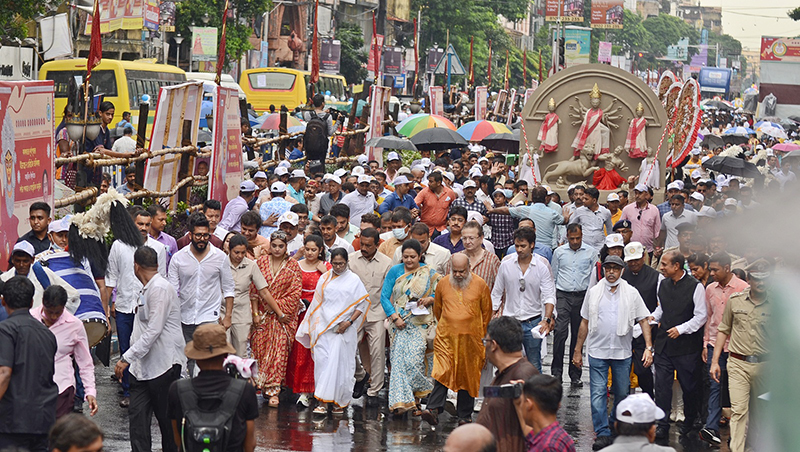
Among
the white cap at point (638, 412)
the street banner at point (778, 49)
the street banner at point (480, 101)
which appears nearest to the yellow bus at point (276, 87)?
the street banner at point (480, 101)

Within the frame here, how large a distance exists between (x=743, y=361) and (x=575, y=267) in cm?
279

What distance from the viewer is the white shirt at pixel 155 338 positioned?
294 inches

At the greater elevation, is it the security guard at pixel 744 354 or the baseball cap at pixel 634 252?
the baseball cap at pixel 634 252

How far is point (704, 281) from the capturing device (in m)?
9.97

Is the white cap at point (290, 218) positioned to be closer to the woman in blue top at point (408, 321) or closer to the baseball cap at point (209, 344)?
the woman in blue top at point (408, 321)

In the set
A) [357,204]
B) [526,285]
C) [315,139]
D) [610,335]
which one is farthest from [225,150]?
[610,335]

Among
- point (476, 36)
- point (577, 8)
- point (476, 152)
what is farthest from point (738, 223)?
point (476, 36)

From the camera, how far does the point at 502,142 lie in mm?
25125

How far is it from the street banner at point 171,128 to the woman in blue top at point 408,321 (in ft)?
14.6

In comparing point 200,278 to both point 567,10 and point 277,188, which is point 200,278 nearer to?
point 277,188

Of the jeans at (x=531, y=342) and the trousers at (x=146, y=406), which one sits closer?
the trousers at (x=146, y=406)

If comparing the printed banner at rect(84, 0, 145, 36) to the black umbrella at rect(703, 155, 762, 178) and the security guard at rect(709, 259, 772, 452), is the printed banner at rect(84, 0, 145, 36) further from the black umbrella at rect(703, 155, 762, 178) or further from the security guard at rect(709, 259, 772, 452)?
the security guard at rect(709, 259, 772, 452)

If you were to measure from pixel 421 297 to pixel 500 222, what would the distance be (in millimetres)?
4509

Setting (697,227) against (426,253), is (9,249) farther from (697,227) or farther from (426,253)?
(697,227)
